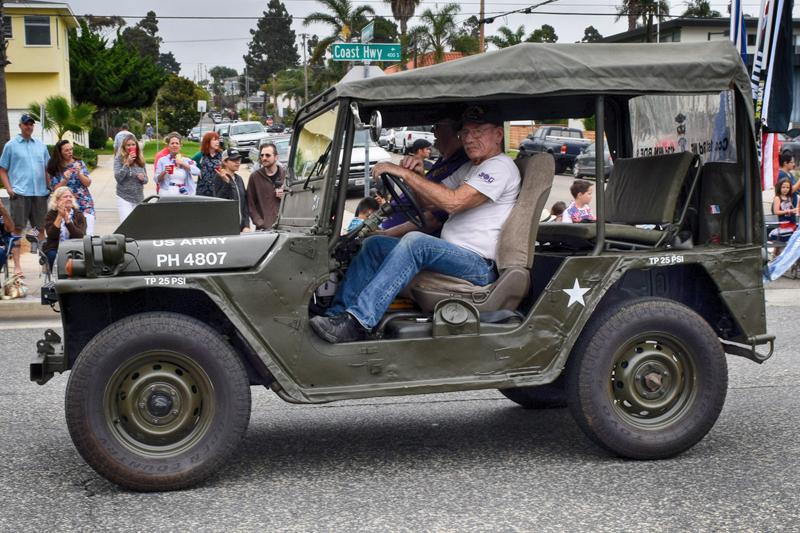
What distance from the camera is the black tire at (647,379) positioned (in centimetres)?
532

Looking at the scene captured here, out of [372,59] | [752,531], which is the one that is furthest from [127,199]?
[752,531]

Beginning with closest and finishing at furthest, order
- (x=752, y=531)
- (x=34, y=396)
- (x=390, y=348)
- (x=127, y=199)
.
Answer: (x=752, y=531) → (x=390, y=348) → (x=34, y=396) → (x=127, y=199)

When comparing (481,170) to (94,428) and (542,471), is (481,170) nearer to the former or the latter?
(542,471)

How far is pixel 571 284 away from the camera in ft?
17.5

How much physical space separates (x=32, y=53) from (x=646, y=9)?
34015 mm

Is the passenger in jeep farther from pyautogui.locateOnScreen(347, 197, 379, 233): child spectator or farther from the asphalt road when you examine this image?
the asphalt road

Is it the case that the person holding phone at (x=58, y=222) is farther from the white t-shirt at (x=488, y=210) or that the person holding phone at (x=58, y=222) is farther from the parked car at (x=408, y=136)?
the white t-shirt at (x=488, y=210)

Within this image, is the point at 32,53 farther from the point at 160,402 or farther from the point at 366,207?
the point at 160,402

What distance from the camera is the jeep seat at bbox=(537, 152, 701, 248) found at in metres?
5.79

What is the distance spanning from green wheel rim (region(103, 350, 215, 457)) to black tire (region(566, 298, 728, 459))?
193 centimetres

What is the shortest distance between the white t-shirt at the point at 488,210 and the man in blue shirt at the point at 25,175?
895cm

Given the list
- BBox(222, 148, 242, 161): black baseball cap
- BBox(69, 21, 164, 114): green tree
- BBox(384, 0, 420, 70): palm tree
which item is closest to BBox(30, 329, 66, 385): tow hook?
BBox(222, 148, 242, 161): black baseball cap

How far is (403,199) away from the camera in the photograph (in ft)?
19.1

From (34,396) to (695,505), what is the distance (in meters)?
4.71
